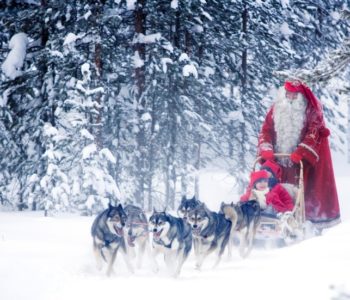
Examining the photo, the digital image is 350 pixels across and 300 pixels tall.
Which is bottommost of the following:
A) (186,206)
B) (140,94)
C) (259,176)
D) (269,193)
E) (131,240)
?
(131,240)

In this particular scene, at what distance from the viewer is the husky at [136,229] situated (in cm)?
719

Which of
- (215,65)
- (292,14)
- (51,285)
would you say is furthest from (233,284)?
(292,14)

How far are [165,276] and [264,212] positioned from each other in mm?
3135

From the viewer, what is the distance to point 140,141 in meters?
15.2

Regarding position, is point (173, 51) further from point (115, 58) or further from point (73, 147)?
point (73, 147)

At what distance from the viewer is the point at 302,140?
1023cm

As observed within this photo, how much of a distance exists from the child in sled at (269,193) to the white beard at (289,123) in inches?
42.2

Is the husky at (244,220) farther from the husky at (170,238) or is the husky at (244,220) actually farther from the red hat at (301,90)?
the red hat at (301,90)

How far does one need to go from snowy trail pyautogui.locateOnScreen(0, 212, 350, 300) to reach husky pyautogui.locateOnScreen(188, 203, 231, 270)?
0.28 m

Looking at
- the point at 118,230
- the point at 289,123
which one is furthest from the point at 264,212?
the point at 118,230

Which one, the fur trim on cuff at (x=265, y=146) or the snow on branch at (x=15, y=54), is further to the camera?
the snow on branch at (x=15, y=54)

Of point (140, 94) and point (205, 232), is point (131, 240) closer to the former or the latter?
point (205, 232)

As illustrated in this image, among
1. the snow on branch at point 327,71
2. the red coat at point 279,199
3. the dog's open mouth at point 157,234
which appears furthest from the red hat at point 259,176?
the dog's open mouth at point 157,234

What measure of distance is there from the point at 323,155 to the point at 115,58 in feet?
23.5
